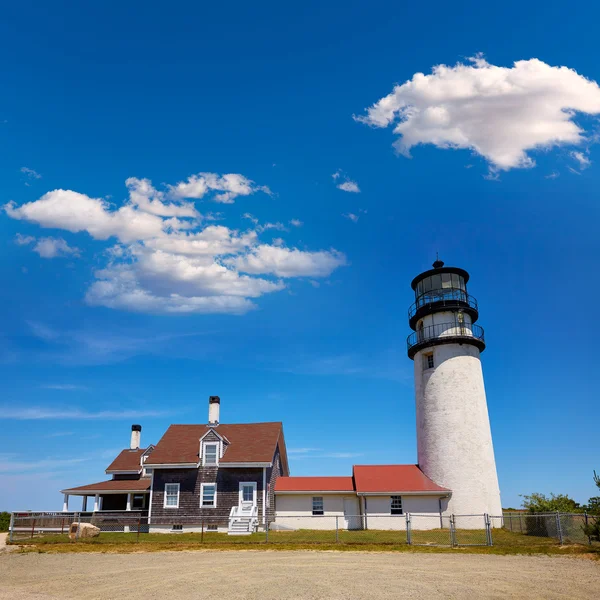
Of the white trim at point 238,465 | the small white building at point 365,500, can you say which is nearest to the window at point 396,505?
the small white building at point 365,500

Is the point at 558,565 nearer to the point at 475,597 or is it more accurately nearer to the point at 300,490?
the point at 475,597

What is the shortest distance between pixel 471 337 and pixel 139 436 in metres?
24.9

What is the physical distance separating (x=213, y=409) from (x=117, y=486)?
306 inches

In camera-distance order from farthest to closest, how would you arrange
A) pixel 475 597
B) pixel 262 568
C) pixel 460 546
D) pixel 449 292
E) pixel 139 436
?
1. pixel 139 436
2. pixel 449 292
3. pixel 460 546
4. pixel 262 568
5. pixel 475 597

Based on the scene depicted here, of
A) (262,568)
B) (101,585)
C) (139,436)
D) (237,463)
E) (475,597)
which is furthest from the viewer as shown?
(139,436)

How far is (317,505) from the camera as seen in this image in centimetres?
3180

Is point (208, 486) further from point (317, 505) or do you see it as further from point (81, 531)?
point (81, 531)

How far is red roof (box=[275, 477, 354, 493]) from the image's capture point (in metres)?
31.9

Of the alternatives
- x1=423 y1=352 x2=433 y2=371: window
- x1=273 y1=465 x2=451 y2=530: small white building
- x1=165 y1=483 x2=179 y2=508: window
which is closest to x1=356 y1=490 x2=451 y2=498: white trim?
x1=273 y1=465 x2=451 y2=530: small white building

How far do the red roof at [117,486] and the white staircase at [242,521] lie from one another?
7.39 metres

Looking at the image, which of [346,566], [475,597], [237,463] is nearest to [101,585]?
[346,566]

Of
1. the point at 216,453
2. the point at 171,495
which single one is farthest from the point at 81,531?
the point at 216,453

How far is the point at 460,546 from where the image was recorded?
20.9 meters

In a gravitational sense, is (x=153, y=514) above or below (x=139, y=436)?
below
